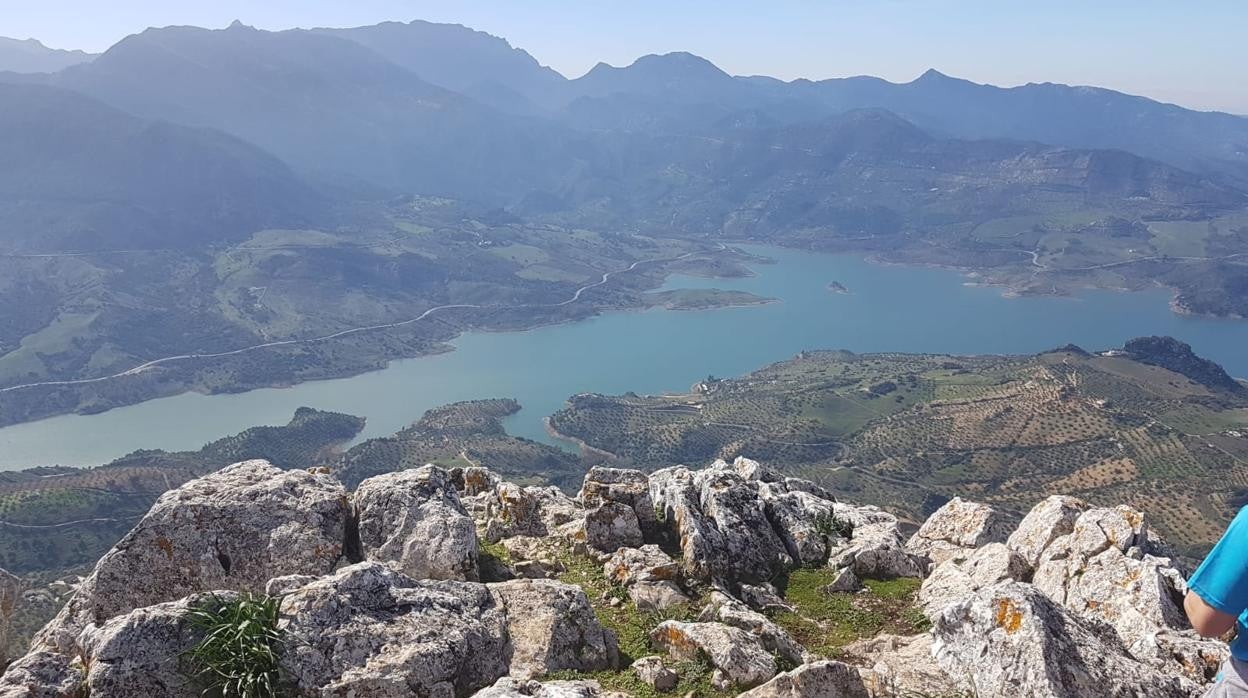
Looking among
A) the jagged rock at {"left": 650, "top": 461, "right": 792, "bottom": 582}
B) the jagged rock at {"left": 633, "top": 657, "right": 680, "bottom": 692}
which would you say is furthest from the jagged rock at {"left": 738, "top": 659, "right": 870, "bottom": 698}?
the jagged rock at {"left": 650, "top": 461, "right": 792, "bottom": 582}

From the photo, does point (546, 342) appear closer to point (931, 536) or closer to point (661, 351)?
point (661, 351)

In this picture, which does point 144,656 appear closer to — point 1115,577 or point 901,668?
point 901,668

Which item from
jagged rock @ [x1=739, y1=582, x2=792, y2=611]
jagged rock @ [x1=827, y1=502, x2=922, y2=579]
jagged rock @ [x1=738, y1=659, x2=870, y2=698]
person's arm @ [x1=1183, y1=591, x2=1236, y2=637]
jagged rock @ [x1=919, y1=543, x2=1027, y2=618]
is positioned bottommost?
jagged rock @ [x1=827, y1=502, x2=922, y2=579]

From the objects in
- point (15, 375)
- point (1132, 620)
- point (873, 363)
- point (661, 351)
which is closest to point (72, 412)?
point (15, 375)

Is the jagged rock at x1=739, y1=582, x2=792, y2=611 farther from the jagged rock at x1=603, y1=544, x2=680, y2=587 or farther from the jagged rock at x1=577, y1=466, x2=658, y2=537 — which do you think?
the jagged rock at x1=577, y1=466, x2=658, y2=537

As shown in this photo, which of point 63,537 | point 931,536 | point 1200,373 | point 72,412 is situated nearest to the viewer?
point 931,536

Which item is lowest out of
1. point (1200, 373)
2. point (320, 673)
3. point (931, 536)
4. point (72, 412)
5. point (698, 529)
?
point (72, 412)
